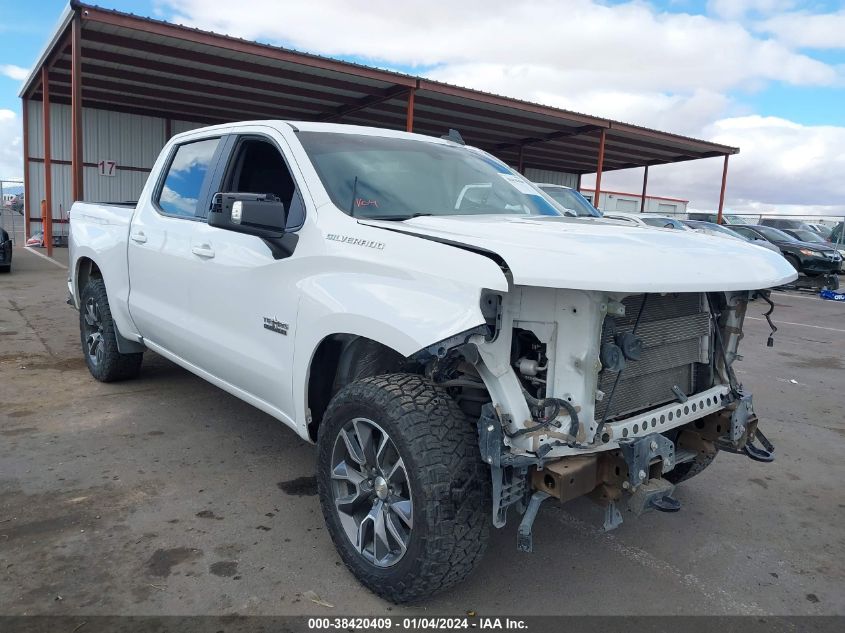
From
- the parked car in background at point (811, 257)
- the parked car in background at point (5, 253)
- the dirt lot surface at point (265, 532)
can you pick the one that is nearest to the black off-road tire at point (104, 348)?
the dirt lot surface at point (265, 532)

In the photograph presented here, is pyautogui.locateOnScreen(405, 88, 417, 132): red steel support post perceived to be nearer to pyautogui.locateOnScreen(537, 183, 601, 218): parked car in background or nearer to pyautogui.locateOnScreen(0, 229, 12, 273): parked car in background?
pyautogui.locateOnScreen(537, 183, 601, 218): parked car in background

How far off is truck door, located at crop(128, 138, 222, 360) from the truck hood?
156 cm

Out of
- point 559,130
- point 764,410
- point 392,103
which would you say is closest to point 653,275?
point 764,410

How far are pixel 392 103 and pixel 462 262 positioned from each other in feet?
52.4

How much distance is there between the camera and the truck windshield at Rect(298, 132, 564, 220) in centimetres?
322

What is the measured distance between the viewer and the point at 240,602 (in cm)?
262

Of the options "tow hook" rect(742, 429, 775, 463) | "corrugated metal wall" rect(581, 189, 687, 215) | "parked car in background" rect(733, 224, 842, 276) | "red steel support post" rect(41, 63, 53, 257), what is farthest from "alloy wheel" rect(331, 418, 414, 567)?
"corrugated metal wall" rect(581, 189, 687, 215)

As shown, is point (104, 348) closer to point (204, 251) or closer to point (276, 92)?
point (204, 251)

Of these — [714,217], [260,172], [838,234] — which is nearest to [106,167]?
[260,172]

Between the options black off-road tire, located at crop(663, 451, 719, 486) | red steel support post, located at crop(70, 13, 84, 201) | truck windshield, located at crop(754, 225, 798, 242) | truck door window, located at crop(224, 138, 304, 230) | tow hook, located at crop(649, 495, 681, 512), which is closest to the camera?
tow hook, located at crop(649, 495, 681, 512)

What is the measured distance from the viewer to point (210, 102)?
63.0ft

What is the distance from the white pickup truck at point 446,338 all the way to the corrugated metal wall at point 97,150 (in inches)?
785

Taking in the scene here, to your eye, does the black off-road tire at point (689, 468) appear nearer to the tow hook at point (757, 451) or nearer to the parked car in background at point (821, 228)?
the tow hook at point (757, 451)

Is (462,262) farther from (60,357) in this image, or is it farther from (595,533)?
(60,357)
